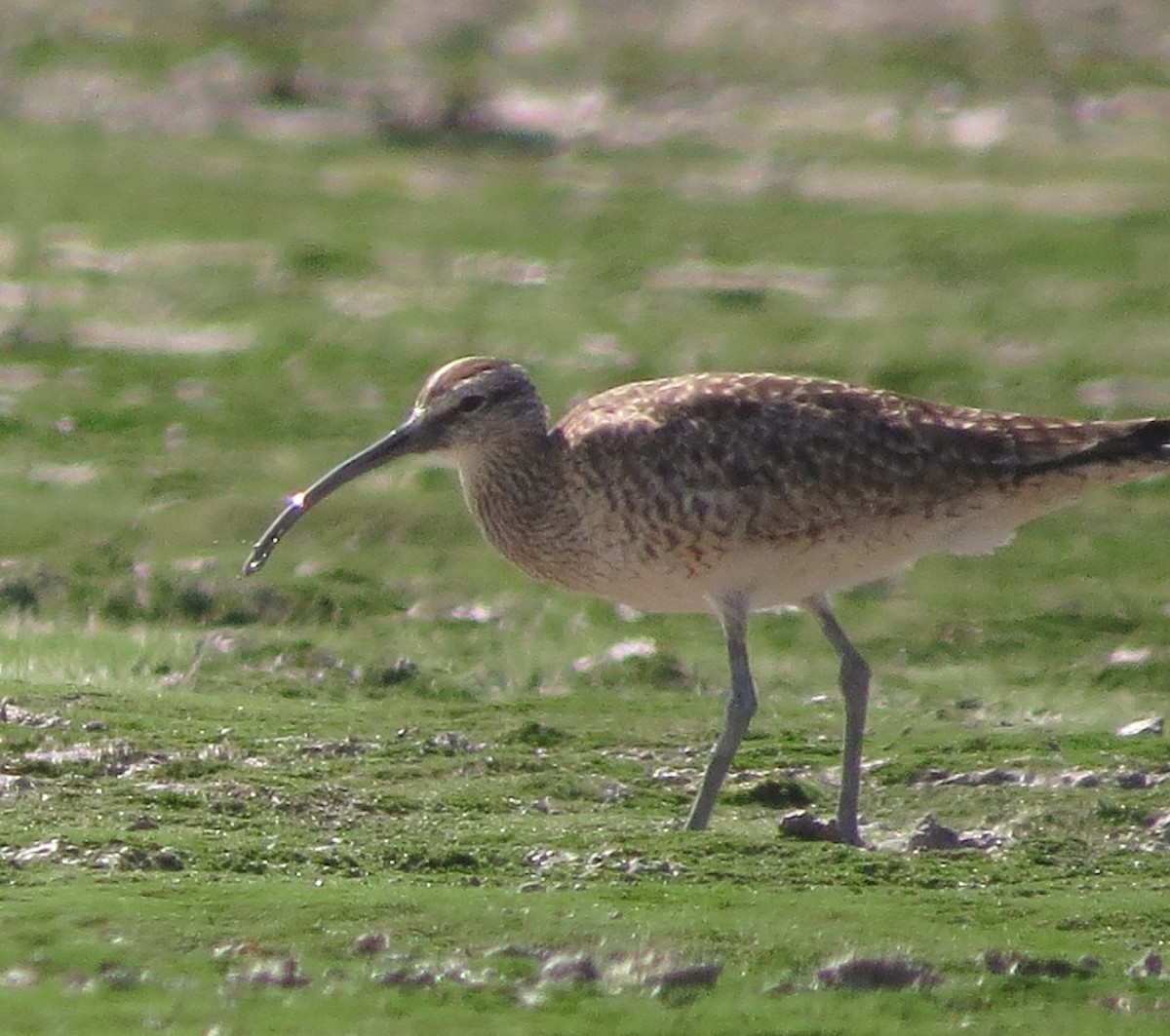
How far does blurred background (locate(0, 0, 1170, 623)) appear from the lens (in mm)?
14562

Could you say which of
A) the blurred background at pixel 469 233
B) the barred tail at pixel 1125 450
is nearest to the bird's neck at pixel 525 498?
the barred tail at pixel 1125 450

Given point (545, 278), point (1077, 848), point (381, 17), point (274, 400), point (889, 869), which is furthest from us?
point (381, 17)

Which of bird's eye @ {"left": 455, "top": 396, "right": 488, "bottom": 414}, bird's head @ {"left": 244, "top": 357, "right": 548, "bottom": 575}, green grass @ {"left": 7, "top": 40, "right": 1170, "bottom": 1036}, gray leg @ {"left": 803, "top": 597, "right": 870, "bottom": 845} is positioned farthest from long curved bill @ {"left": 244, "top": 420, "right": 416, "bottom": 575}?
gray leg @ {"left": 803, "top": 597, "right": 870, "bottom": 845}

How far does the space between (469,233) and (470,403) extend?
11.2 meters

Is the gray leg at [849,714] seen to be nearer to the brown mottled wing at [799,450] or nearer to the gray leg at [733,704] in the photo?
the gray leg at [733,704]

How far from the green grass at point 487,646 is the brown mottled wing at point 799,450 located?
1034 mm

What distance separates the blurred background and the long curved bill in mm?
1522

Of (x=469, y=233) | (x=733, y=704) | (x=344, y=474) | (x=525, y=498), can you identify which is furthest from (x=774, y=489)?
(x=469, y=233)

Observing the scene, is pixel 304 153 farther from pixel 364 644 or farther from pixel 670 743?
pixel 670 743

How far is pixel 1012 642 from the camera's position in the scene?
1274cm

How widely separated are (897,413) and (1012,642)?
108 inches

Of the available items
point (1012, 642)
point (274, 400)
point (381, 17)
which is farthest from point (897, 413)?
point (381, 17)

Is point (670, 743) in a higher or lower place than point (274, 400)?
lower

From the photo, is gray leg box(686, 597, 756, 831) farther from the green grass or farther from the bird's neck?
the bird's neck
